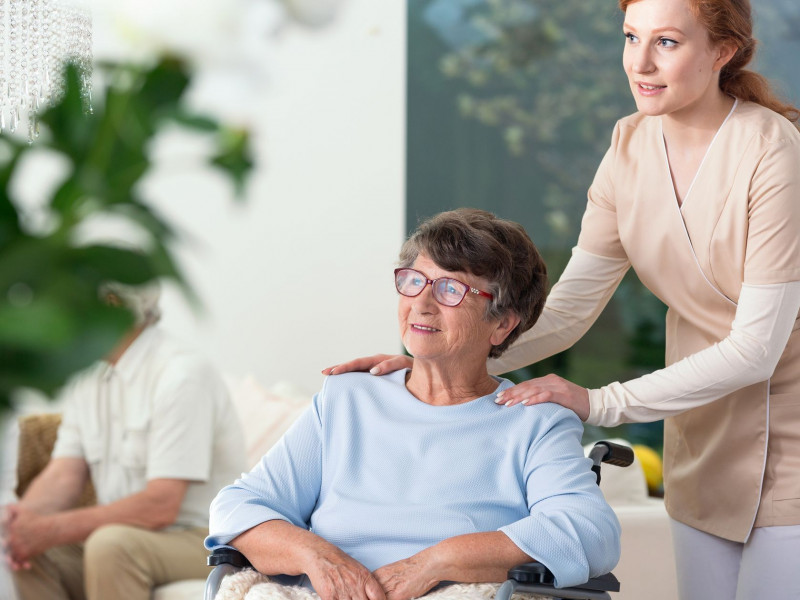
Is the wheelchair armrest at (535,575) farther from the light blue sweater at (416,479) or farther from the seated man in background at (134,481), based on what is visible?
the seated man in background at (134,481)

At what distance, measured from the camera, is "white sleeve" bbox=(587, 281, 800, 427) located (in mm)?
1541

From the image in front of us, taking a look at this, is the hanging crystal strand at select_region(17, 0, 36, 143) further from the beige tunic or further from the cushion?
the cushion

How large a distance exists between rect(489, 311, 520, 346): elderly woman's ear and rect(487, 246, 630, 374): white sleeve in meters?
0.10

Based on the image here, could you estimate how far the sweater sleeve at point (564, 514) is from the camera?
1.48 m

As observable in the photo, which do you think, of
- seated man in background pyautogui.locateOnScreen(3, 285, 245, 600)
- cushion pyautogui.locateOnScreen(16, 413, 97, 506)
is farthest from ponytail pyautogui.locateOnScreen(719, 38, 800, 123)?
cushion pyautogui.locateOnScreen(16, 413, 97, 506)

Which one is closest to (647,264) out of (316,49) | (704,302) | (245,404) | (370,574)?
(704,302)

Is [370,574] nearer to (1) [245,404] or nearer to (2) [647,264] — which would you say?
(2) [647,264]

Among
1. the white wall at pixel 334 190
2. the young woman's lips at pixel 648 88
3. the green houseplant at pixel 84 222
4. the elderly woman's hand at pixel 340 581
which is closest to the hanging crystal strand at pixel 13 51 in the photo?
the elderly woman's hand at pixel 340 581

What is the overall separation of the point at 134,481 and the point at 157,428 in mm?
186

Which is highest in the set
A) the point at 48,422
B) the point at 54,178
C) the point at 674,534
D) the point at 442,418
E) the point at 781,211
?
the point at 54,178

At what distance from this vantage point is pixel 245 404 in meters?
3.35

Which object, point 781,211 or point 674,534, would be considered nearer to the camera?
point 781,211

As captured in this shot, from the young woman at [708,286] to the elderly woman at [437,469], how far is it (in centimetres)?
8

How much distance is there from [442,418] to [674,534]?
1.81 ft
